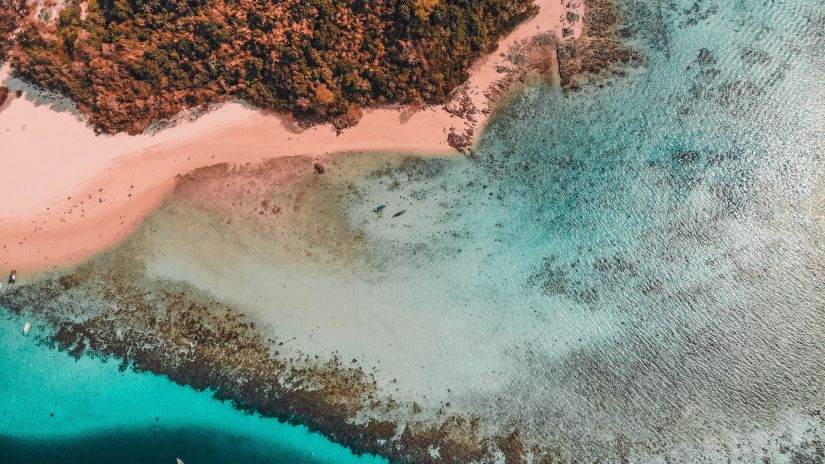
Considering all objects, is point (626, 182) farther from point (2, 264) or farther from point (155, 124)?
point (2, 264)

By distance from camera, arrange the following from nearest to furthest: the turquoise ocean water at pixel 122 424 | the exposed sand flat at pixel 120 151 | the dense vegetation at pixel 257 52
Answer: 1. the turquoise ocean water at pixel 122 424
2. the dense vegetation at pixel 257 52
3. the exposed sand flat at pixel 120 151

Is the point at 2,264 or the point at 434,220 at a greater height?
the point at 434,220

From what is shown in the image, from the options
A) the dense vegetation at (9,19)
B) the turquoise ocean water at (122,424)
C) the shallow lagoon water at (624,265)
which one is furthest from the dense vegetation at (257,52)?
the turquoise ocean water at (122,424)

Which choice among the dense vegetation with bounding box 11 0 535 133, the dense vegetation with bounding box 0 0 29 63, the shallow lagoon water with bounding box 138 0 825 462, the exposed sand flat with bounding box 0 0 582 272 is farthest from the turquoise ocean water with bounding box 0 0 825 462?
the dense vegetation with bounding box 0 0 29 63

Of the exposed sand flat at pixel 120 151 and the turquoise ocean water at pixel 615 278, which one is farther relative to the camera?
the exposed sand flat at pixel 120 151

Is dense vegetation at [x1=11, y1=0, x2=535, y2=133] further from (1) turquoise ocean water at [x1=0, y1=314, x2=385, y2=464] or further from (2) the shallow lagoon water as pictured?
(1) turquoise ocean water at [x1=0, y1=314, x2=385, y2=464]

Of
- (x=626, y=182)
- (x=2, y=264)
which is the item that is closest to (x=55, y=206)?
(x=2, y=264)

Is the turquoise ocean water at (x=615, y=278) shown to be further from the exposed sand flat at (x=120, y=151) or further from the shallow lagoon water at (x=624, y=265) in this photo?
the exposed sand flat at (x=120, y=151)
